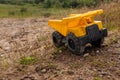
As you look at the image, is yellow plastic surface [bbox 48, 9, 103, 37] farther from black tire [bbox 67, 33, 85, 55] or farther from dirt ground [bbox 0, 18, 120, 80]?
dirt ground [bbox 0, 18, 120, 80]

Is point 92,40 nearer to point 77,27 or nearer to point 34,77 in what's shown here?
point 77,27

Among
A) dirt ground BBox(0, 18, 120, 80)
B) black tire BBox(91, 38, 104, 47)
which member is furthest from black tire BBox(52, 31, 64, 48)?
black tire BBox(91, 38, 104, 47)

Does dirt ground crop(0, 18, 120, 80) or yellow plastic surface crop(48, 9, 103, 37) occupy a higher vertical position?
yellow plastic surface crop(48, 9, 103, 37)

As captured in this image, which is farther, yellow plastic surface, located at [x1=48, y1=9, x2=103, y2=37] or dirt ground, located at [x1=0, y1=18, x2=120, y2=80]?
yellow plastic surface, located at [x1=48, y1=9, x2=103, y2=37]

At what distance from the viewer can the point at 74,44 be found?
476 cm

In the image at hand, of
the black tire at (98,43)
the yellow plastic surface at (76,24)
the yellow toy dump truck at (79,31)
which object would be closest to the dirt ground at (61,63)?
the black tire at (98,43)

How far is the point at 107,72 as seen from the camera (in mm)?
4301

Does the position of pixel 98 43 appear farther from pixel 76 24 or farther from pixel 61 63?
pixel 61 63

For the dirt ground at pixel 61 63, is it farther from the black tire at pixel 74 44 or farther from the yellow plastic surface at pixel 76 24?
the yellow plastic surface at pixel 76 24

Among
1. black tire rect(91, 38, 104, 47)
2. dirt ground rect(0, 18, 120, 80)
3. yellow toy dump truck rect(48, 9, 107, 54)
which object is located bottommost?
dirt ground rect(0, 18, 120, 80)

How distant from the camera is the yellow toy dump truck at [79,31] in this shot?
15.4 feet

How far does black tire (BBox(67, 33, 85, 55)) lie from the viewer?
4702 millimetres

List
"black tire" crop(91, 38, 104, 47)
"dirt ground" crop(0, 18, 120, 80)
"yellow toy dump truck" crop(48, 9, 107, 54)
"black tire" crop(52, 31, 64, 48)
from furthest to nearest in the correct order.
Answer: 1. "black tire" crop(52, 31, 64, 48)
2. "black tire" crop(91, 38, 104, 47)
3. "yellow toy dump truck" crop(48, 9, 107, 54)
4. "dirt ground" crop(0, 18, 120, 80)

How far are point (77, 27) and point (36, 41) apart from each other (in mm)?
1783
